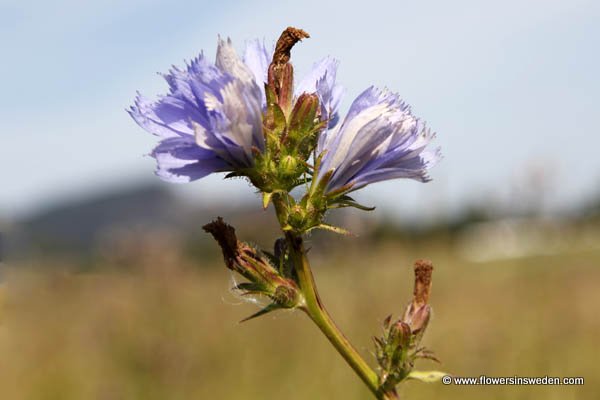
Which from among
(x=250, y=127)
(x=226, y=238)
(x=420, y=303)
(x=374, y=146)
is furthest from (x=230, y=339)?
(x=250, y=127)

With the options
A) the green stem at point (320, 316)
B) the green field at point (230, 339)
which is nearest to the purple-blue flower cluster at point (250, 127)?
the green stem at point (320, 316)

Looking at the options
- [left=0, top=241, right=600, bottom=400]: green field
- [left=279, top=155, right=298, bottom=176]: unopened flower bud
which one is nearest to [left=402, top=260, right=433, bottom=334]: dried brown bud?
[left=279, top=155, right=298, bottom=176]: unopened flower bud

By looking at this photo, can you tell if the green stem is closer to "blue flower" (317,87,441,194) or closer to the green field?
"blue flower" (317,87,441,194)

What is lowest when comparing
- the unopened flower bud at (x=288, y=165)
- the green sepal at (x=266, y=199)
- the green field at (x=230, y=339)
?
the green field at (x=230, y=339)

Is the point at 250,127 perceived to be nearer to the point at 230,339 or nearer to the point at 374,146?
the point at 374,146

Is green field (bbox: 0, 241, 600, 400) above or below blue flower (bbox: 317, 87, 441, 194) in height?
below

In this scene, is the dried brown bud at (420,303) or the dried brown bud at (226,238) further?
the dried brown bud at (420,303)

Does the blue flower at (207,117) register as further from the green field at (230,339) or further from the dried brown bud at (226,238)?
the green field at (230,339)
